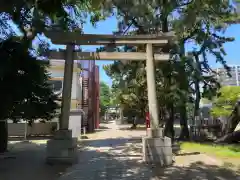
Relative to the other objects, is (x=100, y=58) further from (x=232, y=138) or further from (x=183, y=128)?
(x=232, y=138)

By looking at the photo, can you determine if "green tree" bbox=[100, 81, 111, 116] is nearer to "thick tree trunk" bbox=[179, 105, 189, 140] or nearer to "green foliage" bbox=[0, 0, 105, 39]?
"thick tree trunk" bbox=[179, 105, 189, 140]

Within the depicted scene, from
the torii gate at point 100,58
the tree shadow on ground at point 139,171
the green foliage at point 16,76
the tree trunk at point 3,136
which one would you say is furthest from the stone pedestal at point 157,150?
the tree trunk at point 3,136

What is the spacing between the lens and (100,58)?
12.4m

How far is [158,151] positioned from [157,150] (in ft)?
0.16

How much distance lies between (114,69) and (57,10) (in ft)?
44.0

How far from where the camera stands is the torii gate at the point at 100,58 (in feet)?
36.3

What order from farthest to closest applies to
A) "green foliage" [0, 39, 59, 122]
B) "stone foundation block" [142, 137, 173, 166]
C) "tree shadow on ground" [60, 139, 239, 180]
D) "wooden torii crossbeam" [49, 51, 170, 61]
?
"wooden torii crossbeam" [49, 51, 170, 61], "stone foundation block" [142, 137, 173, 166], "green foliage" [0, 39, 59, 122], "tree shadow on ground" [60, 139, 239, 180]

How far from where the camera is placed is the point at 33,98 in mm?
14328

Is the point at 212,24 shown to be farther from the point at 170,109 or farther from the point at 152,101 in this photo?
the point at 152,101

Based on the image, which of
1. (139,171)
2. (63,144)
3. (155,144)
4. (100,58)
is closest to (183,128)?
(155,144)

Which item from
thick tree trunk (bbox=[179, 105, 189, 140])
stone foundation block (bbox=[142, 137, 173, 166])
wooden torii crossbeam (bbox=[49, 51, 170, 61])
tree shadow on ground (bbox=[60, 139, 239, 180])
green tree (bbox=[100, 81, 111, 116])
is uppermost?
green tree (bbox=[100, 81, 111, 116])

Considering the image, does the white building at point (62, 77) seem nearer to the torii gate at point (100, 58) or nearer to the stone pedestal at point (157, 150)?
the torii gate at point (100, 58)

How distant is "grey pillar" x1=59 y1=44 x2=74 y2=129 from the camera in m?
11.5

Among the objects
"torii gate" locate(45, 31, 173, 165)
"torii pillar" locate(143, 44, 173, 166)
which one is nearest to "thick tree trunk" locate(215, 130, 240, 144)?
"torii gate" locate(45, 31, 173, 165)
